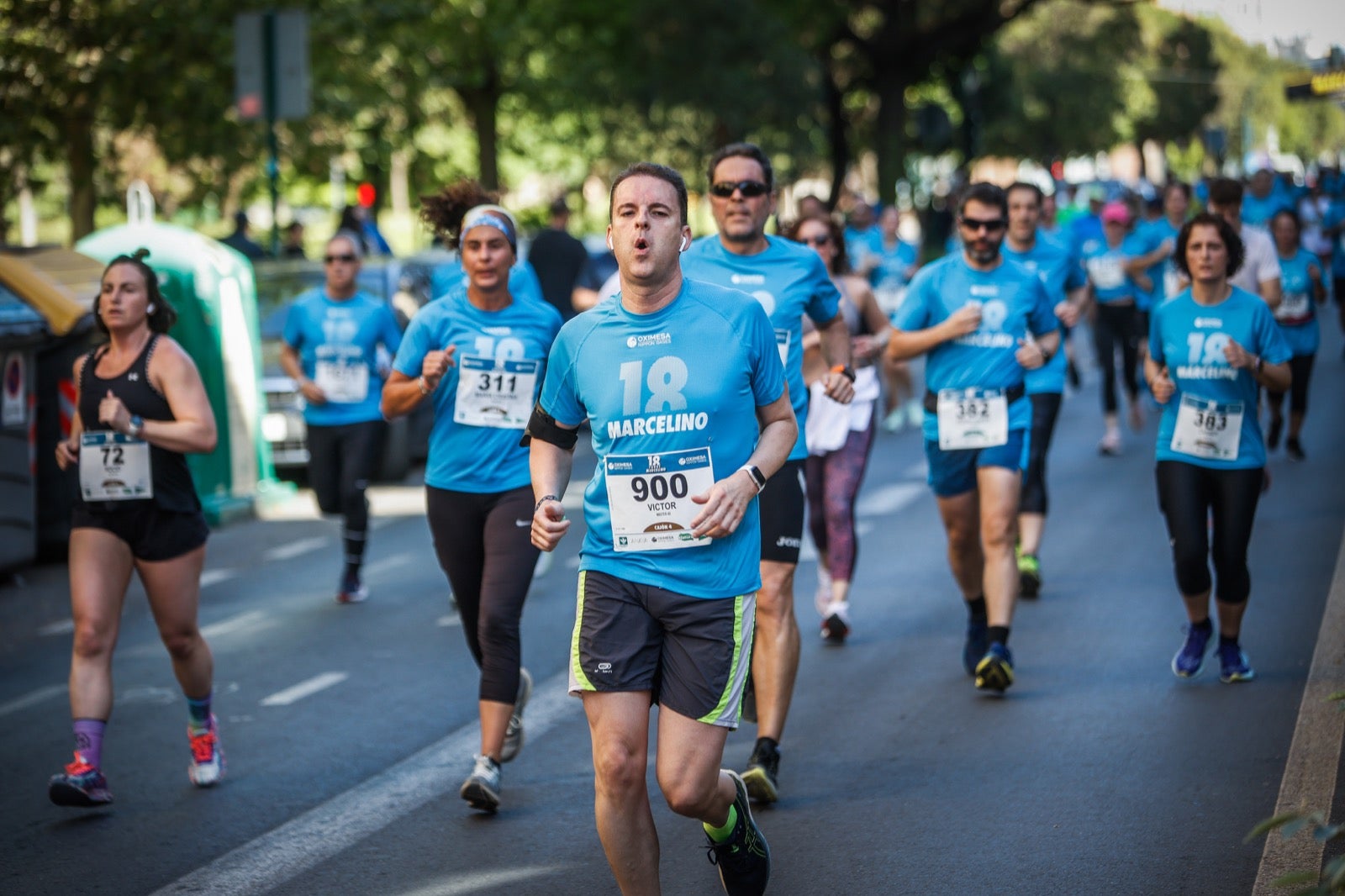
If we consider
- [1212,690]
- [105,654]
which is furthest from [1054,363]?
[105,654]

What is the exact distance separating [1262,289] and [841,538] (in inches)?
159

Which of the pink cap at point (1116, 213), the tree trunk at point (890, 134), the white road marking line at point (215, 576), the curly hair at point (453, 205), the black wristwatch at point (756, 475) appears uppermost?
the tree trunk at point (890, 134)

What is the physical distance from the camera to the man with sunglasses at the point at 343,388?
10.6m

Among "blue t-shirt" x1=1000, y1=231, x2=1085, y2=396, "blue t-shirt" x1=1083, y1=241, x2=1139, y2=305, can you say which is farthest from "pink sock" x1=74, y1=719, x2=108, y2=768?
"blue t-shirt" x1=1083, y1=241, x2=1139, y2=305

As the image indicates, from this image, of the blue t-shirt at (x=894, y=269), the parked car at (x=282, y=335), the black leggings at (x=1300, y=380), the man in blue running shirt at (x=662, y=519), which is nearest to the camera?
the man in blue running shirt at (x=662, y=519)

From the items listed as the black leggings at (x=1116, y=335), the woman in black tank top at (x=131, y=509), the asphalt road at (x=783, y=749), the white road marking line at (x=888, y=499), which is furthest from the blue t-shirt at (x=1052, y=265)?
the woman in black tank top at (x=131, y=509)

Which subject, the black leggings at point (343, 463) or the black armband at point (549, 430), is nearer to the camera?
the black armband at point (549, 430)

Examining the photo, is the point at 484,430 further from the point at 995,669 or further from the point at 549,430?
the point at 995,669

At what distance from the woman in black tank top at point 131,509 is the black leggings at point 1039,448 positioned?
16.0ft

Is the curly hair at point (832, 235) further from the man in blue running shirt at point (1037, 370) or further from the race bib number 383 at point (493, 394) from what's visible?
the race bib number 383 at point (493, 394)

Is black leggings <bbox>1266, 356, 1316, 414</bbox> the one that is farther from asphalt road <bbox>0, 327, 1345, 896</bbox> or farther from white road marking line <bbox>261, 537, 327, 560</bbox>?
white road marking line <bbox>261, 537, 327, 560</bbox>

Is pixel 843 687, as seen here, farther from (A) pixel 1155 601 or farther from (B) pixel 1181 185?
(B) pixel 1181 185

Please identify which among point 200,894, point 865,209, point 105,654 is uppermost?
point 865,209

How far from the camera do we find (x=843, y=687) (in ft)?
25.6
